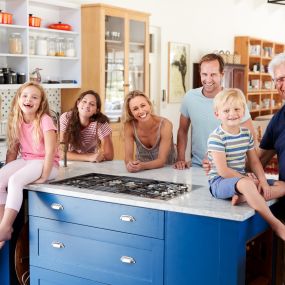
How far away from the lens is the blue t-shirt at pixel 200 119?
11.4 feet

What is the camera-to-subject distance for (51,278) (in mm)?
2844

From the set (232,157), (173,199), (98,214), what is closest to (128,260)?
(98,214)

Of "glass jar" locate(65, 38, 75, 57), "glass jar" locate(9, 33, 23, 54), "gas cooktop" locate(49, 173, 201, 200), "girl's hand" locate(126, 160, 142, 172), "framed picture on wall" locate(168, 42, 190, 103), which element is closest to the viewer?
"gas cooktop" locate(49, 173, 201, 200)

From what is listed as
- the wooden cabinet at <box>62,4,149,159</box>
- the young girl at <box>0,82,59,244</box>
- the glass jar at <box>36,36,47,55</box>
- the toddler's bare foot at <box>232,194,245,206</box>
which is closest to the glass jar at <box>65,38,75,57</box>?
the wooden cabinet at <box>62,4,149,159</box>

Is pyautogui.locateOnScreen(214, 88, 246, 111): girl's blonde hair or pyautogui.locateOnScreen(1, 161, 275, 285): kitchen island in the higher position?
pyautogui.locateOnScreen(214, 88, 246, 111): girl's blonde hair

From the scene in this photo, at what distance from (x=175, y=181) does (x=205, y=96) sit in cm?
84

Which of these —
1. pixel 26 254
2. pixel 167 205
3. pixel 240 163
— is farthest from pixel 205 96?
pixel 26 254

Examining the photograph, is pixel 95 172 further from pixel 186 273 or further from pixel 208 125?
pixel 186 273

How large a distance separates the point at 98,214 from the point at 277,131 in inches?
41.7

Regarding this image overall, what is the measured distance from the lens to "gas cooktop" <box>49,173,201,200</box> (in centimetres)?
261

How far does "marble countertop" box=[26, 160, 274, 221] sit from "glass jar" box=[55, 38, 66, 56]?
2.74 metres

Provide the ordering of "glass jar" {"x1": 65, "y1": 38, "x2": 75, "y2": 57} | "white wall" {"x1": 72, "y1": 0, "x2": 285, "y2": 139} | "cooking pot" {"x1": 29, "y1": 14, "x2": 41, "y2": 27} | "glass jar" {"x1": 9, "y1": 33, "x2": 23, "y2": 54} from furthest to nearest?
"white wall" {"x1": 72, "y1": 0, "x2": 285, "y2": 139} → "glass jar" {"x1": 65, "y1": 38, "x2": 75, "y2": 57} → "cooking pot" {"x1": 29, "y1": 14, "x2": 41, "y2": 27} → "glass jar" {"x1": 9, "y1": 33, "x2": 23, "y2": 54}

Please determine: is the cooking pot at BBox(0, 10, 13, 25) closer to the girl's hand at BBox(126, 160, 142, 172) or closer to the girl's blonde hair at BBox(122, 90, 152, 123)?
the girl's blonde hair at BBox(122, 90, 152, 123)

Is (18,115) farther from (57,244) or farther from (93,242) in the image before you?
(93,242)
